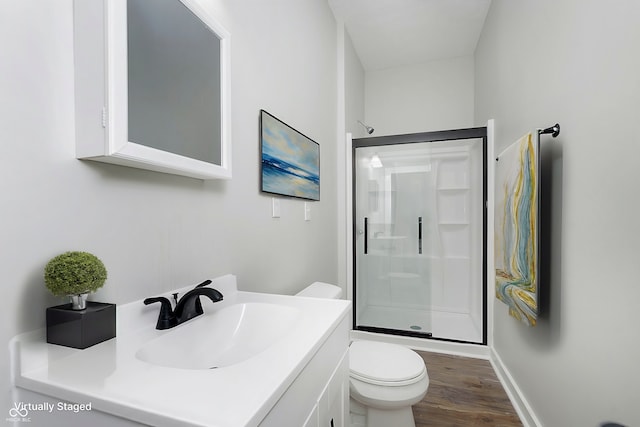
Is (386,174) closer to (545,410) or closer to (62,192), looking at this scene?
(545,410)

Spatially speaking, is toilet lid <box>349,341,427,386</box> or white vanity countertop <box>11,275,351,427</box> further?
toilet lid <box>349,341,427,386</box>

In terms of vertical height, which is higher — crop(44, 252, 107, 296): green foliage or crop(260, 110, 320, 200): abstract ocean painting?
crop(260, 110, 320, 200): abstract ocean painting

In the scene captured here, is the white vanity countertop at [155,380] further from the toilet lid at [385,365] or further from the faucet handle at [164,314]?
the toilet lid at [385,365]

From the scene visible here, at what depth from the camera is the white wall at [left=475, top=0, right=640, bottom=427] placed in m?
0.92

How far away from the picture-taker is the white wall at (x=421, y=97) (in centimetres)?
342

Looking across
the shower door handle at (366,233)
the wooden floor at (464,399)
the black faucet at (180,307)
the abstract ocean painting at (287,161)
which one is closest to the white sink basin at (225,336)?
the black faucet at (180,307)

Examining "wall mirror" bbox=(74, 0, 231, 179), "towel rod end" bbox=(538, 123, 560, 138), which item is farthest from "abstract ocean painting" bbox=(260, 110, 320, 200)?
"towel rod end" bbox=(538, 123, 560, 138)

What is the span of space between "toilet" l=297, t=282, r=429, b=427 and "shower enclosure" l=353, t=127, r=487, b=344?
3.94ft

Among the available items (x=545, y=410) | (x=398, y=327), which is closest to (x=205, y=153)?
(x=545, y=410)

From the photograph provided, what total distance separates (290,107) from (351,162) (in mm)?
1116

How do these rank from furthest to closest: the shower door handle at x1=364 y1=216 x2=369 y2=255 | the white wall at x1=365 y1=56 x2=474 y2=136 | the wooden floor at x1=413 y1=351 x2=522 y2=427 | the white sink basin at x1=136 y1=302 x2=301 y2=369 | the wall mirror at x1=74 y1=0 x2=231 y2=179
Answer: the white wall at x1=365 y1=56 x2=474 y2=136
the shower door handle at x1=364 y1=216 x2=369 y2=255
the wooden floor at x1=413 y1=351 x2=522 y2=427
the white sink basin at x1=136 y1=302 x2=301 y2=369
the wall mirror at x1=74 y1=0 x2=231 y2=179

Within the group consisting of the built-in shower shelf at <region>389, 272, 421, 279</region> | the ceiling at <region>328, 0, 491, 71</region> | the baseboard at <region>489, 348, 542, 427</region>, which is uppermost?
the ceiling at <region>328, 0, 491, 71</region>

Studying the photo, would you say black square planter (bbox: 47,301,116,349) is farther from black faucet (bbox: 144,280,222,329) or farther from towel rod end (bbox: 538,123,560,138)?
towel rod end (bbox: 538,123,560,138)

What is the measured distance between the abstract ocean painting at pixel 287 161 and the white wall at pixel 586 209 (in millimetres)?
1238
